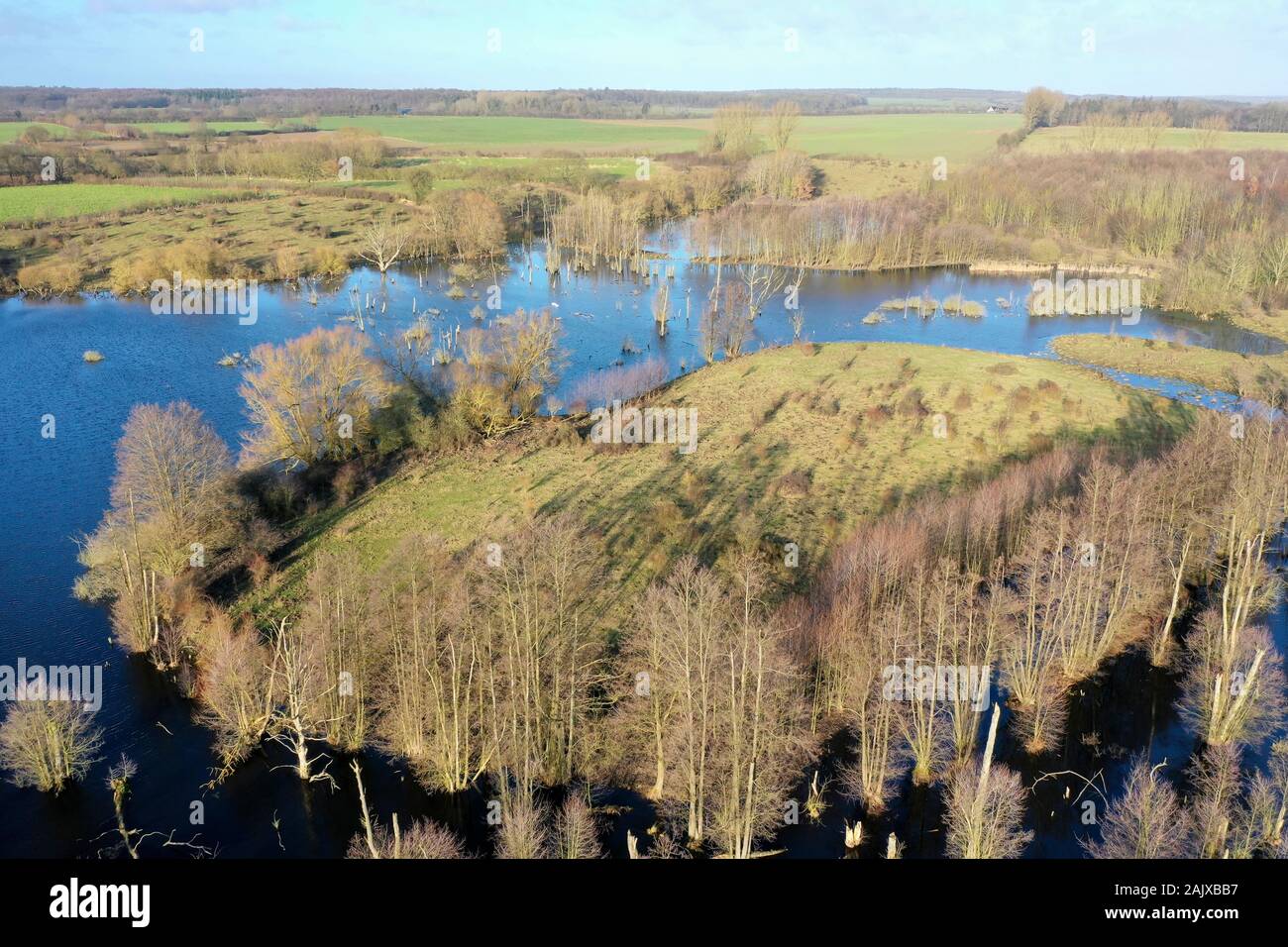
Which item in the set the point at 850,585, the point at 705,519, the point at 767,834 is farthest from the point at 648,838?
the point at 705,519

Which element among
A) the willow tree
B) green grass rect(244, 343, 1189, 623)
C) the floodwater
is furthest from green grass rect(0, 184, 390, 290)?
green grass rect(244, 343, 1189, 623)

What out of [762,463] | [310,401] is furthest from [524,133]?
[762,463]

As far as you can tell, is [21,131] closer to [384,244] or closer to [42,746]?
[384,244]

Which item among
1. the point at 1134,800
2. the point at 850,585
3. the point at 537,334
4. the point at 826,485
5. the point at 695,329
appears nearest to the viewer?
the point at 1134,800

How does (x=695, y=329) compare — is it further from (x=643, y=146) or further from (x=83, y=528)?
(x=643, y=146)

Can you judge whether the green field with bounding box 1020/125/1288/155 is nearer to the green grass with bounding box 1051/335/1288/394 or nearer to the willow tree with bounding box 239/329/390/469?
the green grass with bounding box 1051/335/1288/394

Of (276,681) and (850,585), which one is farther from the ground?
(850,585)

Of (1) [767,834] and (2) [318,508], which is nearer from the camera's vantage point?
(1) [767,834]

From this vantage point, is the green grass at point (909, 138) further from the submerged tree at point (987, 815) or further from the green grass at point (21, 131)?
the submerged tree at point (987, 815)
